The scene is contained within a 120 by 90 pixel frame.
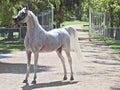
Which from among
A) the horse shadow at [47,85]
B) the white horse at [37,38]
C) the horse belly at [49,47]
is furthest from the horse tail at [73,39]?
the horse shadow at [47,85]

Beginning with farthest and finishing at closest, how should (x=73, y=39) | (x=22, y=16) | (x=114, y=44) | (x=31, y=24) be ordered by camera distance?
1. (x=114, y=44)
2. (x=73, y=39)
3. (x=31, y=24)
4. (x=22, y=16)

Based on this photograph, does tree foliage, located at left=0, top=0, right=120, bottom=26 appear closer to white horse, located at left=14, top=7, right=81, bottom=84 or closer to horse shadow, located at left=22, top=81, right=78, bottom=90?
white horse, located at left=14, top=7, right=81, bottom=84

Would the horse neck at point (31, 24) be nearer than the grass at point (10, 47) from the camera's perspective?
Yes

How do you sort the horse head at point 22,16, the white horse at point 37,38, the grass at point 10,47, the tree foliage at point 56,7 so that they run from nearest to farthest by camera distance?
the horse head at point 22,16 → the white horse at point 37,38 → the tree foliage at point 56,7 → the grass at point 10,47

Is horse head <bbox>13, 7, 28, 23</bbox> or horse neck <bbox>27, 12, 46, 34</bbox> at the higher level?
horse head <bbox>13, 7, 28, 23</bbox>

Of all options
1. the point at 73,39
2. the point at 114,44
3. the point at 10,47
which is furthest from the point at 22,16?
the point at 114,44

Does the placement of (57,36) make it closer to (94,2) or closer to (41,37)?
(41,37)

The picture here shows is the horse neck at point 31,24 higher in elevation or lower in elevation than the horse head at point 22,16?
lower

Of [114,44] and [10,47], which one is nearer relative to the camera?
[10,47]

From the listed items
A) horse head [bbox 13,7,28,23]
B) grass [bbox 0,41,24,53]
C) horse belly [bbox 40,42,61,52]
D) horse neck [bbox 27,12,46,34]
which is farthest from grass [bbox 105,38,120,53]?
horse head [bbox 13,7,28,23]

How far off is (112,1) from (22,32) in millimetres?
9786

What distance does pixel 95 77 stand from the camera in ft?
46.1

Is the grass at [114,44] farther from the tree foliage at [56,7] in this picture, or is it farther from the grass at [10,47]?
the grass at [10,47]

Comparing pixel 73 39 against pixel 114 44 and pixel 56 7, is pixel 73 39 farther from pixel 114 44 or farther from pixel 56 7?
pixel 56 7
